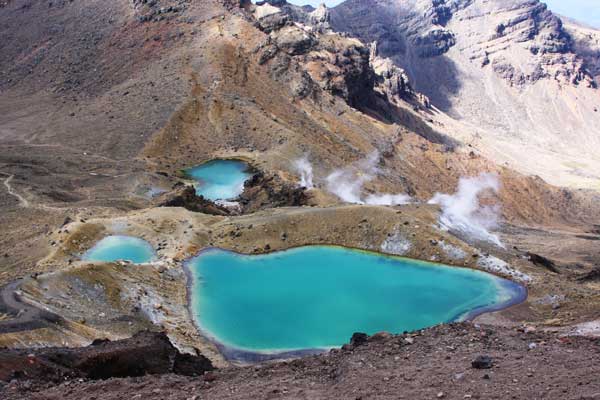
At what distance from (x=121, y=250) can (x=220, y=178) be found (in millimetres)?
42368

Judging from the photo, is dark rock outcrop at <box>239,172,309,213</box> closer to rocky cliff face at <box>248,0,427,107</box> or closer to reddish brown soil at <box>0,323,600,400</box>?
reddish brown soil at <box>0,323,600,400</box>

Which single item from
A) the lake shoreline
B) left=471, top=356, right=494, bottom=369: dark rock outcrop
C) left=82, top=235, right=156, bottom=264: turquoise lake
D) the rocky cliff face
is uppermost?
the rocky cliff face

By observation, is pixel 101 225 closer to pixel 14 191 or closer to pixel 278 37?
pixel 14 191

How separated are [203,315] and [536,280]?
2522cm

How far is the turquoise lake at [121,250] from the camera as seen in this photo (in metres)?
49.3

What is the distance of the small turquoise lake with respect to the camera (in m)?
40.3

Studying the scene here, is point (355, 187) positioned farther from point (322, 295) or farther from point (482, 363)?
point (482, 363)

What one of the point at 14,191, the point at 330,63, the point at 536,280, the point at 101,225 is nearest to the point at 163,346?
the point at 101,225

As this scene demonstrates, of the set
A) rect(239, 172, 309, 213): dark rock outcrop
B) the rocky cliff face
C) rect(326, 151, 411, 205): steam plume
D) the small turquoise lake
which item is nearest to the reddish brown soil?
the small turquoise lake

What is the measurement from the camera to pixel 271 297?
4531 cm

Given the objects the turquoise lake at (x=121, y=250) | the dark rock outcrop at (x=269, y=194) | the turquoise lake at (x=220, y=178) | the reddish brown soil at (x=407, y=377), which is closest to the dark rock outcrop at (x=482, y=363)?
the reddish brown soil at (x=407, y=377)

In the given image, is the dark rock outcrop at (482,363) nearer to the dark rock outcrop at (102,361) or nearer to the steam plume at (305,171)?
the dark rock outcrop at (102,361)

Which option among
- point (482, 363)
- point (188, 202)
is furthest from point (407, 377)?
point (188, 202)

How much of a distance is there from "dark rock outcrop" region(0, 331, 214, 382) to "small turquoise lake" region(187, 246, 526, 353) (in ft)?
26.3
